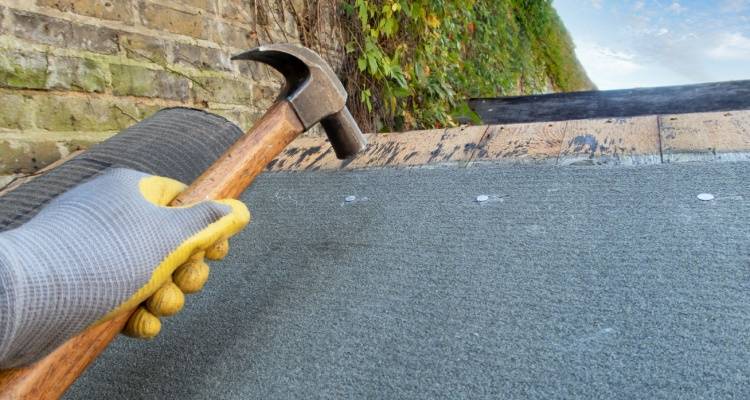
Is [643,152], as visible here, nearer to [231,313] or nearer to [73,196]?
[231,313]

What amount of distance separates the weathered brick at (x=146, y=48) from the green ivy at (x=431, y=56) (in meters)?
1.12

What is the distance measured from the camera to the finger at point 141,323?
0.76 metres

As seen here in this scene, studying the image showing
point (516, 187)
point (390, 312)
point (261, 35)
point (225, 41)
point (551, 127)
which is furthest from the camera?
point (261, 35)

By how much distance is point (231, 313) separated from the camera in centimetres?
93

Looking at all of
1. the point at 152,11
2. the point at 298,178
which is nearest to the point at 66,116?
the point at 152,11

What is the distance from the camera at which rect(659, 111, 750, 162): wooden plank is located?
101 centimetres

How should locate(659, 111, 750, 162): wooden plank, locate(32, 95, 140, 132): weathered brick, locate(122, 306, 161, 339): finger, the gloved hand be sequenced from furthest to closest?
1. locate(32, 95, 140, 132): weathered brick
2. locate(659, 111, 750, 162): wooden plank
3. locate(122, 306, 161, 339): finger
4. the gloved hand

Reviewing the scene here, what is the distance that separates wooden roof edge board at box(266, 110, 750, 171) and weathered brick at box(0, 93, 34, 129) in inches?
23.5

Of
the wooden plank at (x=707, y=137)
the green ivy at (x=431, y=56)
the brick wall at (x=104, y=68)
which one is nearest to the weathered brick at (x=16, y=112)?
the brick wall at (x=104, y=68)

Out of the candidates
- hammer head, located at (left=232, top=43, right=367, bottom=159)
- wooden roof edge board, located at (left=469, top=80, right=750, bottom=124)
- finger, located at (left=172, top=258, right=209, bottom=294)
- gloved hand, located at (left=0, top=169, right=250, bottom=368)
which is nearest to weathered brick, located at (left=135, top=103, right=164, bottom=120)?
hammer head, located at (left=232, top=43, right=367, bottom=159)

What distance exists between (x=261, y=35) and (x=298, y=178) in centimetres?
106

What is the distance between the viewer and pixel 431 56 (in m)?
3.38

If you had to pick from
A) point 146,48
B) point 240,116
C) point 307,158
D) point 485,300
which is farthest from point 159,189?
point 240,116

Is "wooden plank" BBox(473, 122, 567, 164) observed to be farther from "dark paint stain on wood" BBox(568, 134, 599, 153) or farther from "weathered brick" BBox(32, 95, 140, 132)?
"weathered brick" BBox(32, 95, 140, 132)
